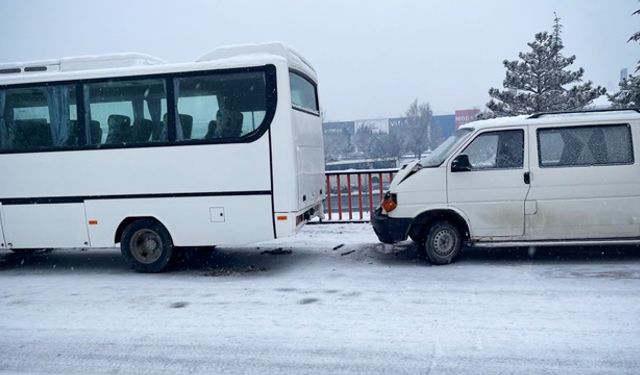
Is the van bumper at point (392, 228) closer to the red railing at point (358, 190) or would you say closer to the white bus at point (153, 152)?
the red railing at point (358, 190)

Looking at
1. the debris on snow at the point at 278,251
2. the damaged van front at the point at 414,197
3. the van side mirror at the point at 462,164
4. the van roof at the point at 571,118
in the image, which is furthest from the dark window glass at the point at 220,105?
the van roof at the point at 571,118

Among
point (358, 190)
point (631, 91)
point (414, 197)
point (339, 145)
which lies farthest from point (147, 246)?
point (339, 145)

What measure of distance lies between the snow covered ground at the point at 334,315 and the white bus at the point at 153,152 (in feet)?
2.67

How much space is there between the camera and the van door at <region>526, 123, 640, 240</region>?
761 cm

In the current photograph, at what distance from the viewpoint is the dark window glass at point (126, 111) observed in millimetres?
7953

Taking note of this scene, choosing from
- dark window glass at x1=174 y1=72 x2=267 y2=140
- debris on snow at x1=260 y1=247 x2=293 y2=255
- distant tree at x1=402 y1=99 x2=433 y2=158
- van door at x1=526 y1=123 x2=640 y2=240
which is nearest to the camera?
Result: van door at x1=526 y1=123 x2=640 y2=240

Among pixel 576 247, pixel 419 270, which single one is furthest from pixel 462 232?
pixel 576 247

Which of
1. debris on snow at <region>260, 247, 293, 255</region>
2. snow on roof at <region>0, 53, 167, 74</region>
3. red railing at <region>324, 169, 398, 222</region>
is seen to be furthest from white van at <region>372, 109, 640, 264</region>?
snow on roof at <region>0, 53, 167, 74</region>

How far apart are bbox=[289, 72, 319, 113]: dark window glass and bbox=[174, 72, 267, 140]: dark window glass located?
60 cm

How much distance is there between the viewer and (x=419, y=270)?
25.7 feet

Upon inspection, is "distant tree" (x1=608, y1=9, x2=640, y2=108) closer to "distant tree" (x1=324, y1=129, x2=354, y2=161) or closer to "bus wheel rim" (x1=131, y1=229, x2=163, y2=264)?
"bus wheel rim" (x1=131, y1=229, x2=163, y2=264)

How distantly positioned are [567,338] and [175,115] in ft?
19.6

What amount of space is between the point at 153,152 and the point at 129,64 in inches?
61.3

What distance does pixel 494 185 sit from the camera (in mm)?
7777
